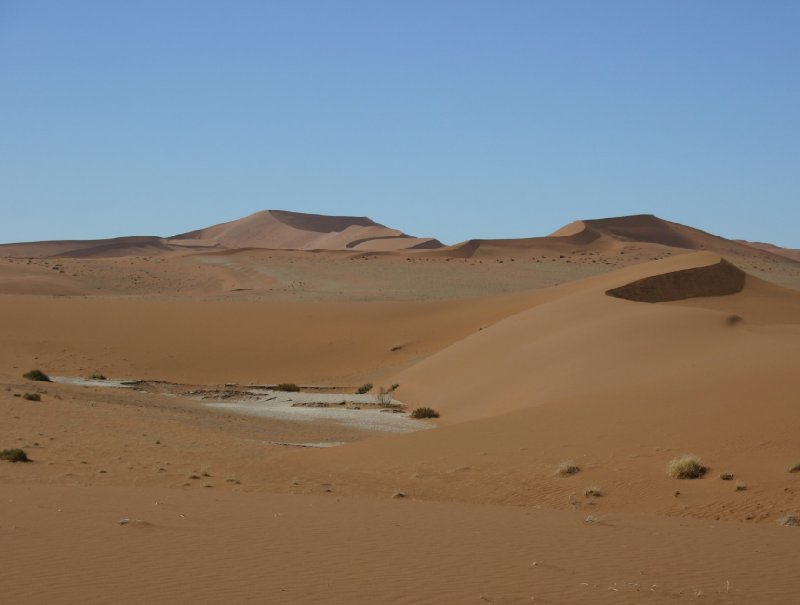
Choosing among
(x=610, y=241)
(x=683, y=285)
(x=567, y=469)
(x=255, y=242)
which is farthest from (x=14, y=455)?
(x=255, y=242)

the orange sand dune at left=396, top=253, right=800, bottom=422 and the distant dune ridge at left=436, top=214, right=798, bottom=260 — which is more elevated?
the distant dune ridge at left=436, top=214, right=798, bottom=260

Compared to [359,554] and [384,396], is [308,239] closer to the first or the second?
[384,396]

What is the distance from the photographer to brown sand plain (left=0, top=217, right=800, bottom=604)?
30.9ft

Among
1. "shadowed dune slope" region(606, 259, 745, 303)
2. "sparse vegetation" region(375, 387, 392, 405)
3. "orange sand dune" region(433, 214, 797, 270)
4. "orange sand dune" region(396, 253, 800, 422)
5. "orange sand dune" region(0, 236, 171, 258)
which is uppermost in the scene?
"orange sand dune" region(0, 236, 171, 258)

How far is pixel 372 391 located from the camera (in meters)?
34.9

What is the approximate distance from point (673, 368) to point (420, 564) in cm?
1544

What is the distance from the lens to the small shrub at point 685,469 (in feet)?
52.0

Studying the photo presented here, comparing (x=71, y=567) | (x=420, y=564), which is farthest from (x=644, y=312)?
(x=71, y=567)

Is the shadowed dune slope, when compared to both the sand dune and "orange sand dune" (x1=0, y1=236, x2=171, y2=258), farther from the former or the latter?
"orange sand dune" (x1=0, y1=236, x2=171, y2=258)

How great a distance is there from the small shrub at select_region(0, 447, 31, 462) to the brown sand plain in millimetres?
287

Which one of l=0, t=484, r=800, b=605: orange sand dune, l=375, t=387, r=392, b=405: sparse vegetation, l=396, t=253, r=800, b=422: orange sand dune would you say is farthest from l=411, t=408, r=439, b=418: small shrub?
l=0, t=484, r=800, b=605: orange sand dune

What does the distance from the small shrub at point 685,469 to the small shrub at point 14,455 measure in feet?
34.5

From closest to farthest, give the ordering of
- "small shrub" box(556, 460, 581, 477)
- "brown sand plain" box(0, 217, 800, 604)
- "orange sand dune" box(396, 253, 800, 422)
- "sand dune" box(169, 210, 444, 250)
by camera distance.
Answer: "brown sand plain" box(0, 217, 800, 604) → "small shrub" box(556, 460, 581, 477) → "orange sand dune" box(396, 253, 800, 422) → "sand dune" box(169, 210, 444, 250)

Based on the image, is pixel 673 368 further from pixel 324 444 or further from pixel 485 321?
pixel 485 321
